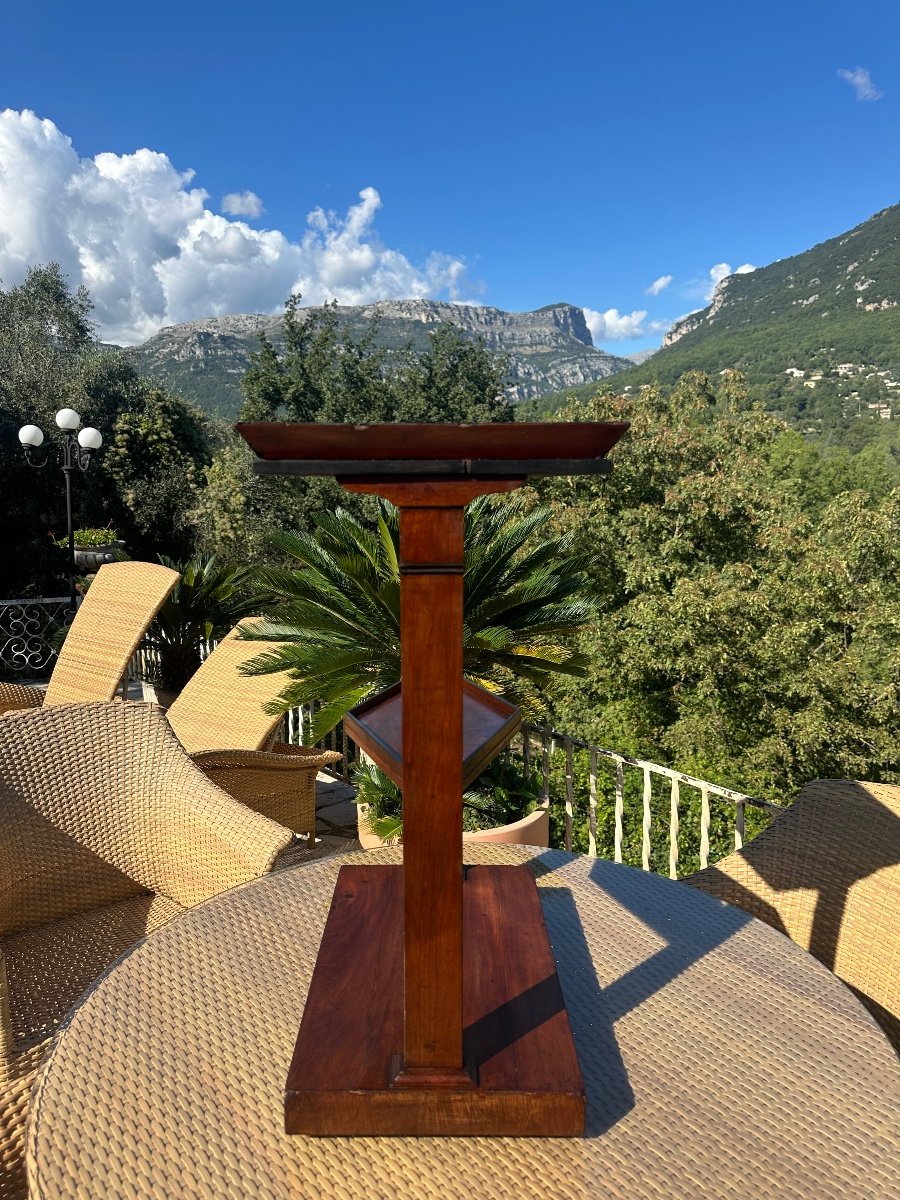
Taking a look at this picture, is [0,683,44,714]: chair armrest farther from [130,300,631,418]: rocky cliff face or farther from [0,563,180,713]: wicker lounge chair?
[130,300,631,418]: rocky cliff face

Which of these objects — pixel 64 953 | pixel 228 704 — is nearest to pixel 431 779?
pixel 64 953

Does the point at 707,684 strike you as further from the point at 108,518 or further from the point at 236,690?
the point at 108,518

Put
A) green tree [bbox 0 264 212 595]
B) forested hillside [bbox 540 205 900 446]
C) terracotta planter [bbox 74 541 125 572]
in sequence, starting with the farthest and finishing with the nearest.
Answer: forested hillside [bbox 540 205 900 446]
green tree [bbox 0 264 212 595]
terracotta planter [bbox 74 541 125 572]

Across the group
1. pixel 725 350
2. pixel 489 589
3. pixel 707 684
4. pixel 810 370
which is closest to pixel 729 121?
pixel 725 350

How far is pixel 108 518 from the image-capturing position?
616 inches

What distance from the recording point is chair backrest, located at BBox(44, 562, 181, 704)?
354 cm

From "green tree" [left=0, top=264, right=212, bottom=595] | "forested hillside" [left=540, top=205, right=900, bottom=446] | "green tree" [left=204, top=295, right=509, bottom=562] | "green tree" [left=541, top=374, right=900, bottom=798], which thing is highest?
"forested hillside" [left=540, top=205, right=900, bottom=446]

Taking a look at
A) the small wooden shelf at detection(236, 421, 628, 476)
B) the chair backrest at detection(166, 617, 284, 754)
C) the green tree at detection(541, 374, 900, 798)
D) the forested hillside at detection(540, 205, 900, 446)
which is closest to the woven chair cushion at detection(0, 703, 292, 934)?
the chair backrest at detection(166, 617, 284, 754)

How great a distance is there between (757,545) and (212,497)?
11.5 meters

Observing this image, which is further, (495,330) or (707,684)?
(495,330)

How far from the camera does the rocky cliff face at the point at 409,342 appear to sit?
4616 cm

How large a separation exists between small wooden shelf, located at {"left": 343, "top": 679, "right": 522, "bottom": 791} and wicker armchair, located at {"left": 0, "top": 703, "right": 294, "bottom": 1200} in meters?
0.76

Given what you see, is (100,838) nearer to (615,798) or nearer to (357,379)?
(615,798)

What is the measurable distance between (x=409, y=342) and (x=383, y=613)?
28.4 metres
